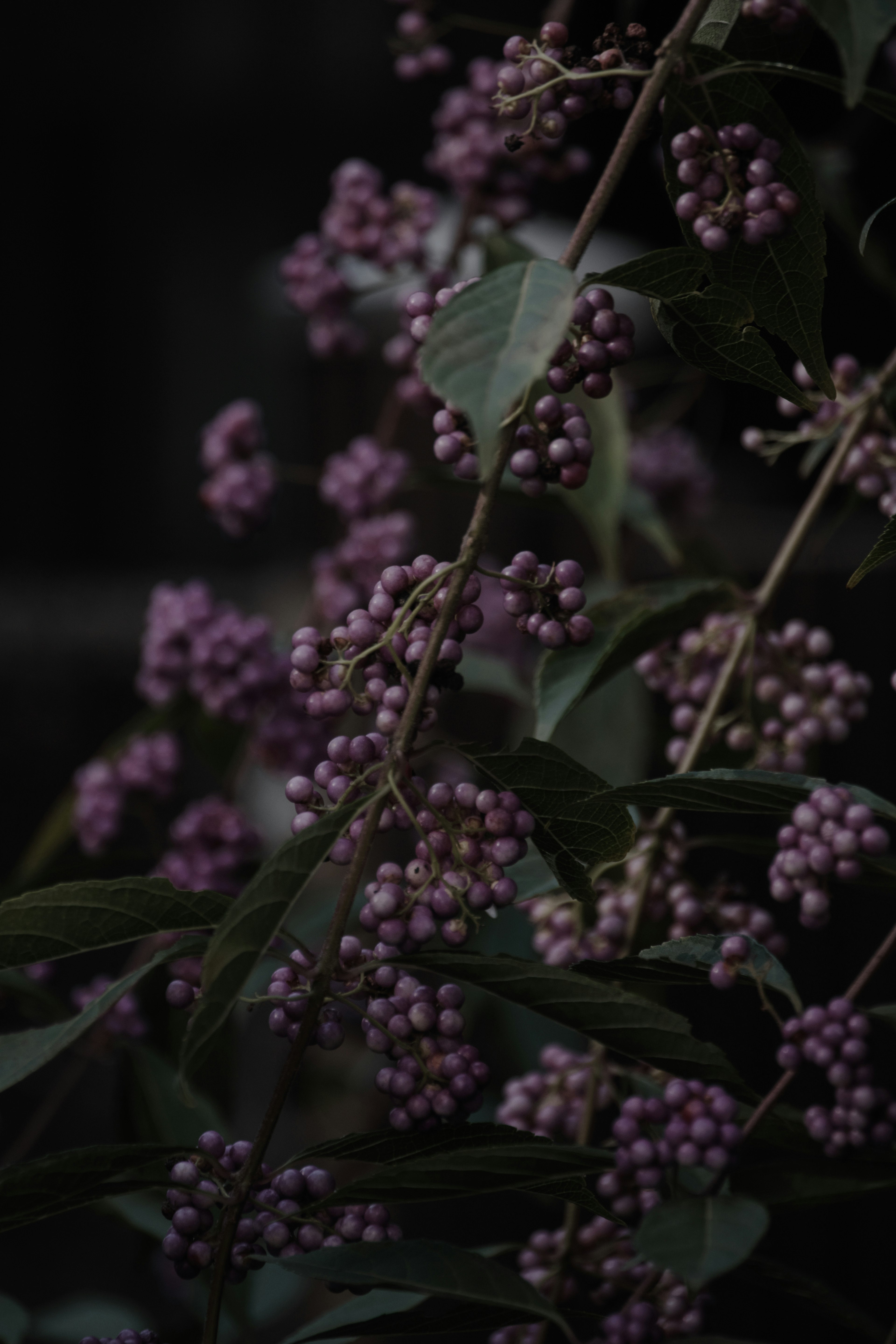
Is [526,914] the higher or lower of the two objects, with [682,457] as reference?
lower

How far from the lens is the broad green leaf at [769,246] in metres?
0.39

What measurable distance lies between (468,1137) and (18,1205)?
14 cm

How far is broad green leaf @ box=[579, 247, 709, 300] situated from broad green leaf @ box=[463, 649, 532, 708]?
1.47 feet

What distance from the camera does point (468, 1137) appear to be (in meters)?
0.41

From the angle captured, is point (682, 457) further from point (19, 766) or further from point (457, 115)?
point (19, 766)

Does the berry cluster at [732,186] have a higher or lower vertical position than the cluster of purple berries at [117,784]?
higher

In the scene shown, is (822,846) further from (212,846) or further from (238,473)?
(238,473)

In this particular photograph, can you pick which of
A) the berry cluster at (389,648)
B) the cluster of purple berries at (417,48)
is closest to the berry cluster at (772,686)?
the berry cluster at (389,648)

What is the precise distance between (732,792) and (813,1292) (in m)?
0.21

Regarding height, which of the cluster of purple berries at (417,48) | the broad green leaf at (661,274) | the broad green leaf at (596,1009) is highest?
the cluster of purple berries at (417,48)

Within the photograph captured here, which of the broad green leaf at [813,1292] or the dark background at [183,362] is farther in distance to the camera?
the dark background at [183,362]

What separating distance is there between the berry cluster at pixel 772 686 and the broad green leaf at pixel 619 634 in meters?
0.01

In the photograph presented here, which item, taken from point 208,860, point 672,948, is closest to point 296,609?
point 208,860

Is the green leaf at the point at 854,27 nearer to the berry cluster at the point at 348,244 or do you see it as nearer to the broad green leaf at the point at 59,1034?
the broad green leaf at the point at 59,1034
